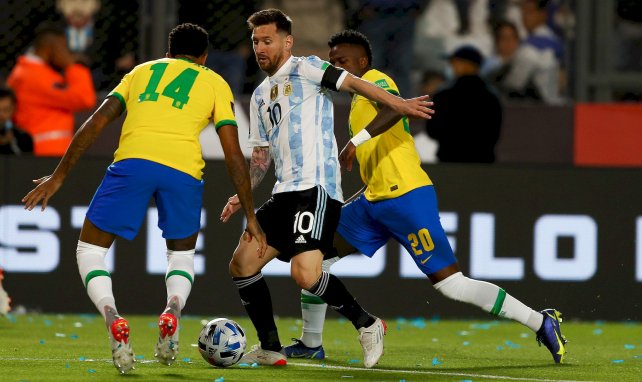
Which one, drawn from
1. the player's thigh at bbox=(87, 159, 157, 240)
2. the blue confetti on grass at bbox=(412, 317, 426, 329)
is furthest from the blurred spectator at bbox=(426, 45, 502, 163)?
the player's thigh at bbox=(87, 159, 157, 240)

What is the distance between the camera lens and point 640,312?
37.3 feet

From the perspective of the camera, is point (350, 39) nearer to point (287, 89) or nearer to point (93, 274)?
point (287, 89)

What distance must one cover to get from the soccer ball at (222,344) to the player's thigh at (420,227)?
4.24 feet

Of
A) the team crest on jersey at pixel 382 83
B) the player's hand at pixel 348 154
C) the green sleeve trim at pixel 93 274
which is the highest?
the team crest on jersey at pixel 382 83

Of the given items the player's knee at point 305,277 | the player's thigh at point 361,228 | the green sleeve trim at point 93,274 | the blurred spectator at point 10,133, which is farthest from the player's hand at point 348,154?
the blurred spectator at point 10,133

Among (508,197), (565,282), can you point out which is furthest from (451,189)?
(565,282)

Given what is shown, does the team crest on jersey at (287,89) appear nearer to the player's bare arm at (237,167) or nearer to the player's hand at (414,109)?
the player's bare arm at (237,167)

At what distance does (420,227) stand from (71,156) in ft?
7.26

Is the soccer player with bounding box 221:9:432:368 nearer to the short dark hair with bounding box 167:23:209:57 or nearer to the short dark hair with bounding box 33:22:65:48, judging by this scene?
the short dark hair with bounding box 167:23:209:57

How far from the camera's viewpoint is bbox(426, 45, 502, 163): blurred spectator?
12.1 m

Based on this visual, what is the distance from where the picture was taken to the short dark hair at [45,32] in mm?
12641

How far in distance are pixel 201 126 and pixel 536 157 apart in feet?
19.9

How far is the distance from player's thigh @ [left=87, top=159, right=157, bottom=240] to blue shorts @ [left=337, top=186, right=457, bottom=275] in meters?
1.64

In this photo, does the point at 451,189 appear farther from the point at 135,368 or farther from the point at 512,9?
the point at 135,368
